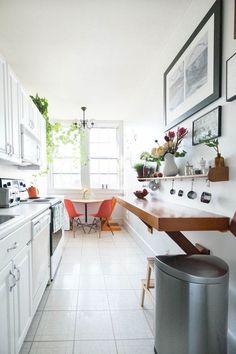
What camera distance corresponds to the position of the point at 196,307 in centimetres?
125

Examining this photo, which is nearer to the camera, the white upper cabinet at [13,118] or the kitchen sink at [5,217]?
the kitchen sink at [5,217]

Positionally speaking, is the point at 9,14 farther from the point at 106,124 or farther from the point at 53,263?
the point at 106,124

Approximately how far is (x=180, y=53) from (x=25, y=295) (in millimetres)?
2462

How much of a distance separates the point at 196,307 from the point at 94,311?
1190mm

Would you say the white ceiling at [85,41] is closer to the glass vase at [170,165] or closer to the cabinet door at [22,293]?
the glass vase at [170,165]

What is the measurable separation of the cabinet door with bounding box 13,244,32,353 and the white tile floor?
22 centimetres

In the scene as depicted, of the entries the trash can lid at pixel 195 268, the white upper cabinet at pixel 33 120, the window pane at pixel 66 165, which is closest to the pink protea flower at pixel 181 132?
the trash can lid at pixel 195 268

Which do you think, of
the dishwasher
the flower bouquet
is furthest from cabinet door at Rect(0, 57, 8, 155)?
the flower bouquet

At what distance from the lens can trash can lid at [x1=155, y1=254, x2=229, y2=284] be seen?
124 centimetres

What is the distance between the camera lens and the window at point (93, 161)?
5902 millimetres

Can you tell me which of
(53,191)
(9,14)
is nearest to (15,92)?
(9,14)

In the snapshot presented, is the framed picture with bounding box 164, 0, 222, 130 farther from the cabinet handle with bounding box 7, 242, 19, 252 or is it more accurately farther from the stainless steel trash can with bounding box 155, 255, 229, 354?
the cabinet handle with bounding box 7, 242, 19, 252

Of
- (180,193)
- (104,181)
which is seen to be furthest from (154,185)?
(104,181)

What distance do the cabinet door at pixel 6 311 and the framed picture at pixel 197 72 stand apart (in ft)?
5.74
